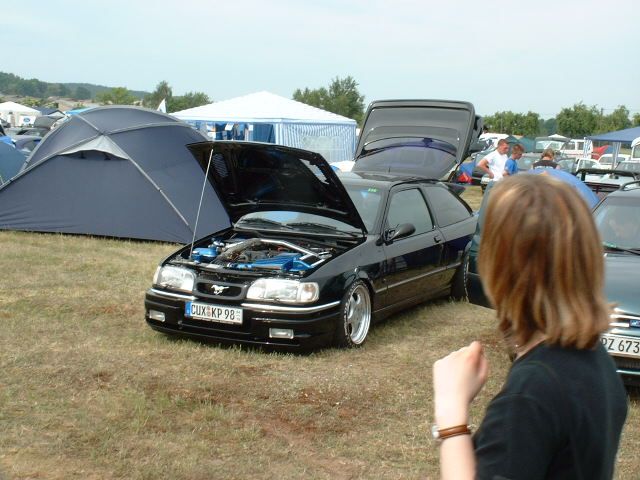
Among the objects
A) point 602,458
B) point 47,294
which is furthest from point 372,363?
point 602,458

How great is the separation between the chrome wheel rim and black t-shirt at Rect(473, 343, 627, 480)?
17.2 ft

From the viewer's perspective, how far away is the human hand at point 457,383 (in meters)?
1.57

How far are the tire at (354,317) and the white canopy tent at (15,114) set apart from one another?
52.5 metres

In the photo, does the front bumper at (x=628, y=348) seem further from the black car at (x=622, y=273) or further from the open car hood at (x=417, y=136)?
the open car hood at (x=417, y=136)

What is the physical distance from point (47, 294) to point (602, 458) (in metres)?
7.82

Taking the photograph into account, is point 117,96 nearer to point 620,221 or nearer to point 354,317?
point 354,317

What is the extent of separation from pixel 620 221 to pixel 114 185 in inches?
305

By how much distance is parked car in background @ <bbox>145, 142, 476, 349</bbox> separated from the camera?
638cm

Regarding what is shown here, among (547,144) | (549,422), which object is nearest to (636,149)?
(547,144)

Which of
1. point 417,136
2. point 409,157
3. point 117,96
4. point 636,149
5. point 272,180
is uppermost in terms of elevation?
point 117,96

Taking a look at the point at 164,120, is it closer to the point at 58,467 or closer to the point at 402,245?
the point at 402,245

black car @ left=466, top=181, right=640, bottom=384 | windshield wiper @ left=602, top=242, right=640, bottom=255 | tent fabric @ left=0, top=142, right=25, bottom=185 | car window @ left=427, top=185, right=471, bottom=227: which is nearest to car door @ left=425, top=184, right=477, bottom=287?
car window @ left=427, top=185, right=471, bottom=227

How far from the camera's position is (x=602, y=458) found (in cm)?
149

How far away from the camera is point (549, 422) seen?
142 centimetres
